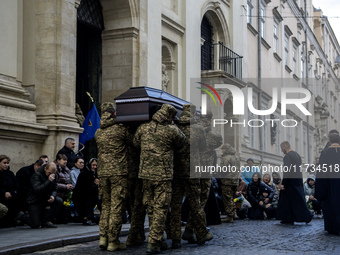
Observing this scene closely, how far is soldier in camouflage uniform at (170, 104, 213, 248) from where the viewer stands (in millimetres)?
9242

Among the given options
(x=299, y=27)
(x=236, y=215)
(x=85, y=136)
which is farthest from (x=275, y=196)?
(x=299, y=27)

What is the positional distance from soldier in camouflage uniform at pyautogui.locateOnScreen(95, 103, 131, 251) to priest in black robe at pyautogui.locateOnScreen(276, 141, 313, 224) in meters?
5.73

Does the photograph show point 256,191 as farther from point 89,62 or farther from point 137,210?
point 137,210

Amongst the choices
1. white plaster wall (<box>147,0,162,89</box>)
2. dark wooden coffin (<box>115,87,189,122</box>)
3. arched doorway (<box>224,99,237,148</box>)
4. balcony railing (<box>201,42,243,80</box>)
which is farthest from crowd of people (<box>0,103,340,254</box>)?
arched doorway (<box>224,99,237,148</box>)

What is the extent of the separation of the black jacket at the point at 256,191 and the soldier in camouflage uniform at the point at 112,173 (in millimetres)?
7792

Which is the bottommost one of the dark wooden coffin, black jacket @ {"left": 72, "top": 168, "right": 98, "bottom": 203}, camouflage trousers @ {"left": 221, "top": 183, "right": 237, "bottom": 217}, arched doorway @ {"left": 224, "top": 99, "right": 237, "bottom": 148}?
camouflage trousers @ {"left": 221, "top": 183, "right": 237, "bottom": 217}

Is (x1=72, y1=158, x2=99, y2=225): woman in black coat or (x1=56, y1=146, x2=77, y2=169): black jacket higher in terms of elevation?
(x1=56, y1=146, x2=77, y2=169): black jacket

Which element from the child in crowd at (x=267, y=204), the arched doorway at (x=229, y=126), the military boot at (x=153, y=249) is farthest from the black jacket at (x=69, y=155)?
the arched doorway at (x=229, y=126)

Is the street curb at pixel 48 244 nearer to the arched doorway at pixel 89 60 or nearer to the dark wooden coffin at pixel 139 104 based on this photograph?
the dark wooden coffin at pixel 139 104

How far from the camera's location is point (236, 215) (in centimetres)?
1606

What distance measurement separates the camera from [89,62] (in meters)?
18.0

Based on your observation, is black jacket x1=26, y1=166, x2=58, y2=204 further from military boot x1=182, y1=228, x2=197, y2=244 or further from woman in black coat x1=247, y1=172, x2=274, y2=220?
woman in black coat x1=247, y1=172, x2=274, y2=220

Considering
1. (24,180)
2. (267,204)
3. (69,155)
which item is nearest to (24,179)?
(24,180)

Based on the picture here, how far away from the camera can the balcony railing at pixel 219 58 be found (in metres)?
23.6
